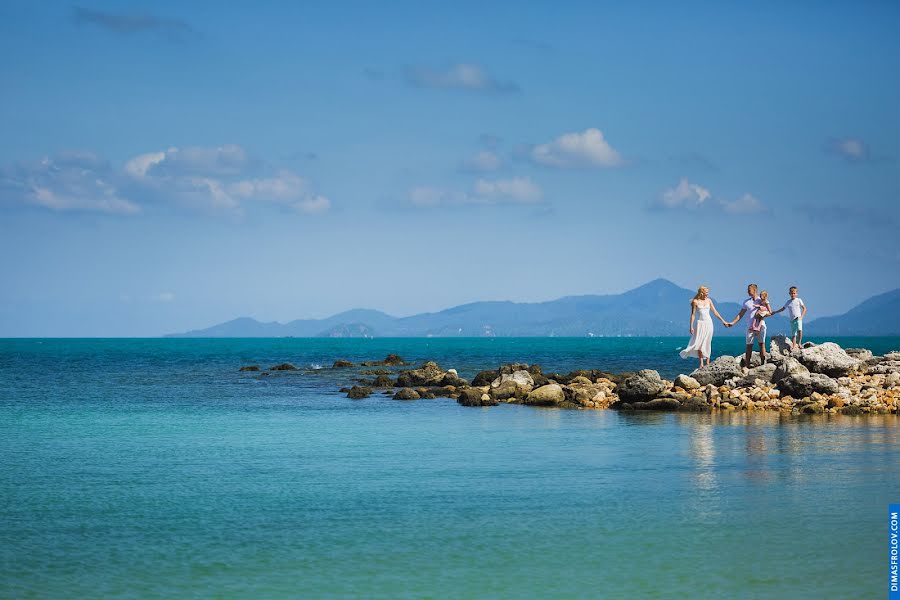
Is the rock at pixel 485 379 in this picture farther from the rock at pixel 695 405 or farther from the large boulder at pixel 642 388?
the rock at pixel 695 405

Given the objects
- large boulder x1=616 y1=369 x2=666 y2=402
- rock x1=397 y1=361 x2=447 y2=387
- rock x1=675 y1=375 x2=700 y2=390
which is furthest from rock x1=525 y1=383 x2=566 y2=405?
rock x1=397 y1=361 x2=447 y2=387

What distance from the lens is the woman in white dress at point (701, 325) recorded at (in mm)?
31875

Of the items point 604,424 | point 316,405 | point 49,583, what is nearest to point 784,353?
point 604,424

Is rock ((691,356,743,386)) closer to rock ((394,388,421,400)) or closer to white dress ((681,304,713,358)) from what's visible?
white dress ((681,304,713,358))

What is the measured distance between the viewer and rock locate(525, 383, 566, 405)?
117ft

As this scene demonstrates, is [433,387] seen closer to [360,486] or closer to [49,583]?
[360,486]

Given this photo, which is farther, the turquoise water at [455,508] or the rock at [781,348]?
the rock at [781,348]

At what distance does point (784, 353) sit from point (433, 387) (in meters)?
19.0

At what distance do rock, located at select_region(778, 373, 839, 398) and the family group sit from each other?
6.05 feet

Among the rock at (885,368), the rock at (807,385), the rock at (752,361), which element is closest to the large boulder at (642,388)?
the rock at (752,361)

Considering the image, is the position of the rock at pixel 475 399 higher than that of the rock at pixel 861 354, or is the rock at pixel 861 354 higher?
the rock at pixel 861 354

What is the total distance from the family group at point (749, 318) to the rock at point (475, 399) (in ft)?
25.8

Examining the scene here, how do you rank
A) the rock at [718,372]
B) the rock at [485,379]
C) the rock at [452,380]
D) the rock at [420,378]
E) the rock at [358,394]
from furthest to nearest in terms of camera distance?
1. the rock at [420,378]
2. the rock at [452,380]
3. the rock at [485,379]
4. the rock at [358,394]
5. the rock at [718,372]

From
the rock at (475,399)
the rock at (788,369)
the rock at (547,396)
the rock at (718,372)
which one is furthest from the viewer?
the rock at (475,399)
